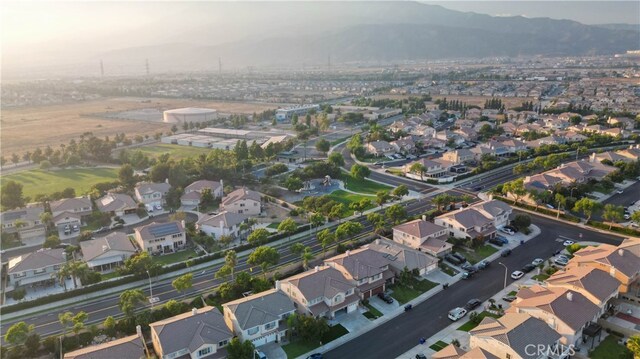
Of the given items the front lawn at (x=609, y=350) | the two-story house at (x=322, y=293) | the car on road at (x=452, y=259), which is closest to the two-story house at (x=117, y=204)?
the two-story house at (x=322, y=293)

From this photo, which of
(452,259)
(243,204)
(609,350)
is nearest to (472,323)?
(609,350)

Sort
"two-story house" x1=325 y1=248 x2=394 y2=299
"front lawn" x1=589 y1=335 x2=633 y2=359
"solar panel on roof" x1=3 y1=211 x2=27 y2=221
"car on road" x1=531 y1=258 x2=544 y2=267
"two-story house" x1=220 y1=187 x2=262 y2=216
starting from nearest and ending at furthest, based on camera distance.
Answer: "front lawn" x1=589 y1=335 x2=633 y2=359 < "two-story house" x1=325 y1=248 x2=394 y2=299 < "car on road" x1=531 y1=258 x2=544 y2=267 < "solar panel on roof" x1=3 y1=211 x2=27 y2=221 < "two-story house" x1=220 y1=187 x2=262 y2=216

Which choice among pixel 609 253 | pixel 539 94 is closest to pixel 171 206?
pixel 609 253

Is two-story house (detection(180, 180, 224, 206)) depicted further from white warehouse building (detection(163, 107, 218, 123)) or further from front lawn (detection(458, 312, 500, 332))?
white warehouse building (detection(163, 107, 218, 123))

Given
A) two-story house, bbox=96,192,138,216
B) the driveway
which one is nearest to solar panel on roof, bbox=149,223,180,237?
two-story house, bbox=96,192,138,216

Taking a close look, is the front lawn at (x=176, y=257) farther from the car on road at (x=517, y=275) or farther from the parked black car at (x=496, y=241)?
the parked black car at (x=496, y=241)

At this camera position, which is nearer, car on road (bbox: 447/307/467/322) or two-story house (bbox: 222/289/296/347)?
two-story house (bbox: 222/289/296/347)

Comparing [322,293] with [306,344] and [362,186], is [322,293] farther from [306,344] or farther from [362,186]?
[362,186]
